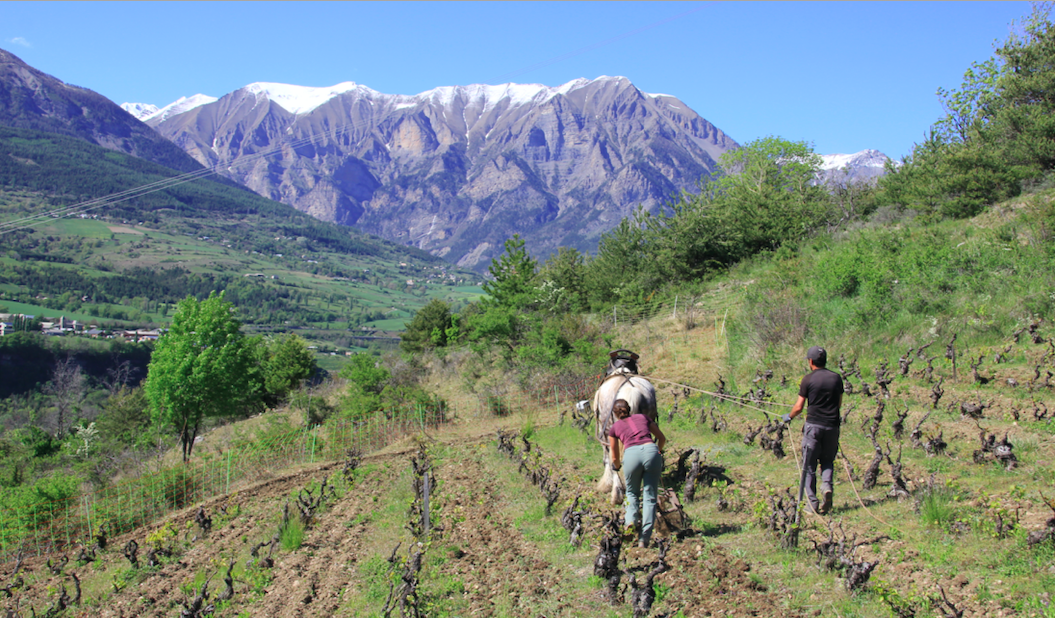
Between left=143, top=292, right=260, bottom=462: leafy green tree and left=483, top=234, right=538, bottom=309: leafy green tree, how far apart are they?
42.0 feet

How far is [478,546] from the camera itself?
750cm

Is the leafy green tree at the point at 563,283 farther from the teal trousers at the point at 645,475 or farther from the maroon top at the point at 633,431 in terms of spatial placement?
the teal trousers at the point at 645,475

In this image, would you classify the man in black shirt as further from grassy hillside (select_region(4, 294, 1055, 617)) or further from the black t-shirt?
grassy hillside (select_region(4, 294, 1055, 617))

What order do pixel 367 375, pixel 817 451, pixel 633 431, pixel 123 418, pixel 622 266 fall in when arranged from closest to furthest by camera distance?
pixel 633 431
pixel 817 451
pixel 367 375
pixel 622 266
pixel 123 418

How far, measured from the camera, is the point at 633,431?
651cm

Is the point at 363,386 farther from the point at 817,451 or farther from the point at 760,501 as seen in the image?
the point at 817,451

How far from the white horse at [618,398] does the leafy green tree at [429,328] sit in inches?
1153

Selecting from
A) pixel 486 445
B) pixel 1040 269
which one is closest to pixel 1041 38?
pixel 1040 269

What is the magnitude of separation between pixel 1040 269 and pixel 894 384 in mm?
5061

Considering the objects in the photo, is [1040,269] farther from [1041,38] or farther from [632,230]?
[632,230]

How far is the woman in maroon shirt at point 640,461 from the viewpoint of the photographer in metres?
6.30

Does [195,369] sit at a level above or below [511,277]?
below

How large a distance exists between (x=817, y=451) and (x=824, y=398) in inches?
22.9

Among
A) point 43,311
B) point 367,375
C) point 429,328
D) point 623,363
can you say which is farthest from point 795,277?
point 43,311
